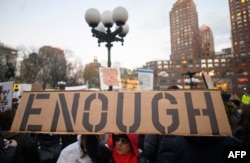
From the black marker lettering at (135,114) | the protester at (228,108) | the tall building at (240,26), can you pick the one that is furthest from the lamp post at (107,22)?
the tall building at (240,26)

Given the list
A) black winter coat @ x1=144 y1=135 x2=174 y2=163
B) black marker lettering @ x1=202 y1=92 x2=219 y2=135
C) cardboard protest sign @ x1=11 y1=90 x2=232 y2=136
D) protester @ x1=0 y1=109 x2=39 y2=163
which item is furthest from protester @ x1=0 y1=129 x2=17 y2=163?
black marker lettering @ x1=202 y1=92 x2=219 y2=135

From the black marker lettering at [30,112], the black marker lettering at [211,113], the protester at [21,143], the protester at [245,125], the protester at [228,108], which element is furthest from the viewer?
the protester at [228,108]

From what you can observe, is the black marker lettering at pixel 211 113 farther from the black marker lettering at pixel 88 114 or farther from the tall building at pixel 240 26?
the tall building at pixel 240 26

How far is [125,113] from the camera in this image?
2.28 meters

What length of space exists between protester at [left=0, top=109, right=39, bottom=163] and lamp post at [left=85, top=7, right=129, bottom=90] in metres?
5.02

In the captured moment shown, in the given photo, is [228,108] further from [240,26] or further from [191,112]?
[240,26]

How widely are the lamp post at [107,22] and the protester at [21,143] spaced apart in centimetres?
502

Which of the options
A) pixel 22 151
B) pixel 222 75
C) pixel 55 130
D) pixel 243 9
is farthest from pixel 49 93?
pixel 243 9

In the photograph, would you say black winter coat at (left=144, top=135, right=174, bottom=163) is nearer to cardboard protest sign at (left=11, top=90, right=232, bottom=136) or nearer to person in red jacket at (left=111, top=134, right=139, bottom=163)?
person in red jacket at (left=111, top=134, right=139, bottom=163)

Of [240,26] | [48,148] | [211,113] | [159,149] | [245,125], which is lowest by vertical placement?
[48,148]

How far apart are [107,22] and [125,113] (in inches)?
272

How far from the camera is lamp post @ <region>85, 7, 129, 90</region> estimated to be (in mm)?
8203

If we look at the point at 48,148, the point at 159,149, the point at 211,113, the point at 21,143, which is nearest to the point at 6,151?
the point at 21,143

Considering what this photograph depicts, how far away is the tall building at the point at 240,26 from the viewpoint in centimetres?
16488
